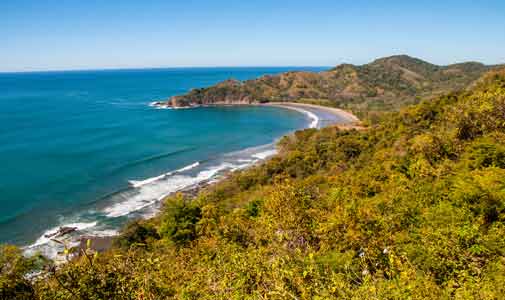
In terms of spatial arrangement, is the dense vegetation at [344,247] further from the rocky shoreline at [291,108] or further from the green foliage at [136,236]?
the rocky shoreline at [291,108]

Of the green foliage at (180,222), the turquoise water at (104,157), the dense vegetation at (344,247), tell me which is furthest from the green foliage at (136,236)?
the turquoise water at (104,157)

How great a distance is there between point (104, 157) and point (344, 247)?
6634 cm

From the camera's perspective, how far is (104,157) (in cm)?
7231

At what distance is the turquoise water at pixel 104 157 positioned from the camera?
48375 millimetres

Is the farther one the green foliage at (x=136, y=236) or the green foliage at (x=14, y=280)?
the green foliage at (x=136, y=236)

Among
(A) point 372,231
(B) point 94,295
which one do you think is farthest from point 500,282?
(B) point 94,295

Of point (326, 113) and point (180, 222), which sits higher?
point (326, 113)

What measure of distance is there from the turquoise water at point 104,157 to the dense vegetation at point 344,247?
1516 centimetres

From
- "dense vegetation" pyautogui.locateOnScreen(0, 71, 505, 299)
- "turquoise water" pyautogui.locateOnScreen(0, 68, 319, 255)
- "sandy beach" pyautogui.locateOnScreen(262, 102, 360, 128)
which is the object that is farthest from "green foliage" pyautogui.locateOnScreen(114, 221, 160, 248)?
"sandy beach" pyautogui.locateOnScreen(262, 102, 360, 128)

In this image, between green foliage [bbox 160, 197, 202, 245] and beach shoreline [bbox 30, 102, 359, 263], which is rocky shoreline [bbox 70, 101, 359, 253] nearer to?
beach shoreline [bbox 30, 102, 359, 263]

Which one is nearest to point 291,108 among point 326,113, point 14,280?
point 326,113

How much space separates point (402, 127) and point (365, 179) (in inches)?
1445

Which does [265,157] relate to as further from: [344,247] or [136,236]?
[344,247]

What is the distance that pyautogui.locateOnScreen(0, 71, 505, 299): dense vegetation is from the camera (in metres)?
11.0
